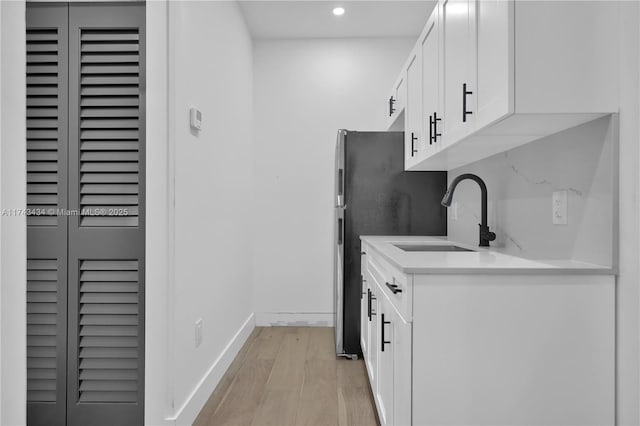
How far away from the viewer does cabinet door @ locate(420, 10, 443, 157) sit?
2.09 metres

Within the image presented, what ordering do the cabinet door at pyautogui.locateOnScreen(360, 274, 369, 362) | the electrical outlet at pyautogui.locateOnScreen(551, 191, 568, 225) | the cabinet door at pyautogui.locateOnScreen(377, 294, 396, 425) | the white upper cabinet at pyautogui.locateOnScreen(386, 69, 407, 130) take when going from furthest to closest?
the white upper cabinet at pyautogui.locateOnScreen(386, 69, 407, 130), the cabinet door at pyautogui.locateOnScreen(360, 274, 369, 362), the cabinet door at pyautogui.locateOnScreen(377, 294, 396, 425), the electrical outlet at pyautogui.locateOnScreen(551, 191, 568, 225)

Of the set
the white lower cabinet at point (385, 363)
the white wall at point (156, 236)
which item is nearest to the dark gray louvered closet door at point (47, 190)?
the white wall at point (156, 236)

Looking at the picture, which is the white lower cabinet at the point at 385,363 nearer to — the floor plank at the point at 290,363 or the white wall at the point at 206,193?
the floor plank at the point at 290,363

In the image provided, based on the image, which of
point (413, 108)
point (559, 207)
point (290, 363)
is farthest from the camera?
point (290, 363)

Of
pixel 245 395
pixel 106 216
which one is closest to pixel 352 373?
pixel 245 395

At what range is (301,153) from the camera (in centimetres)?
404

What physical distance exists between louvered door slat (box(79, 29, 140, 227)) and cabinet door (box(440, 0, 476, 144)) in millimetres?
1369

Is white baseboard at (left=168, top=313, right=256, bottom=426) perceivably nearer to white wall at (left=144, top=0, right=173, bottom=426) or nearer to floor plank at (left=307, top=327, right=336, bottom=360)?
white wall at (left=144, top=0, right=173, bottom=426)

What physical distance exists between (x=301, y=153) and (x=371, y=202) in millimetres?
1211

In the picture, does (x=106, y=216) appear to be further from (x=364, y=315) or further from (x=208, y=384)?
(x=364, y=315)

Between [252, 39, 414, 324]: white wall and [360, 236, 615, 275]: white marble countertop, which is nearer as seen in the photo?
[360, 236, 615, 275]: white marble countertop

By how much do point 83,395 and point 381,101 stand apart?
316cm
